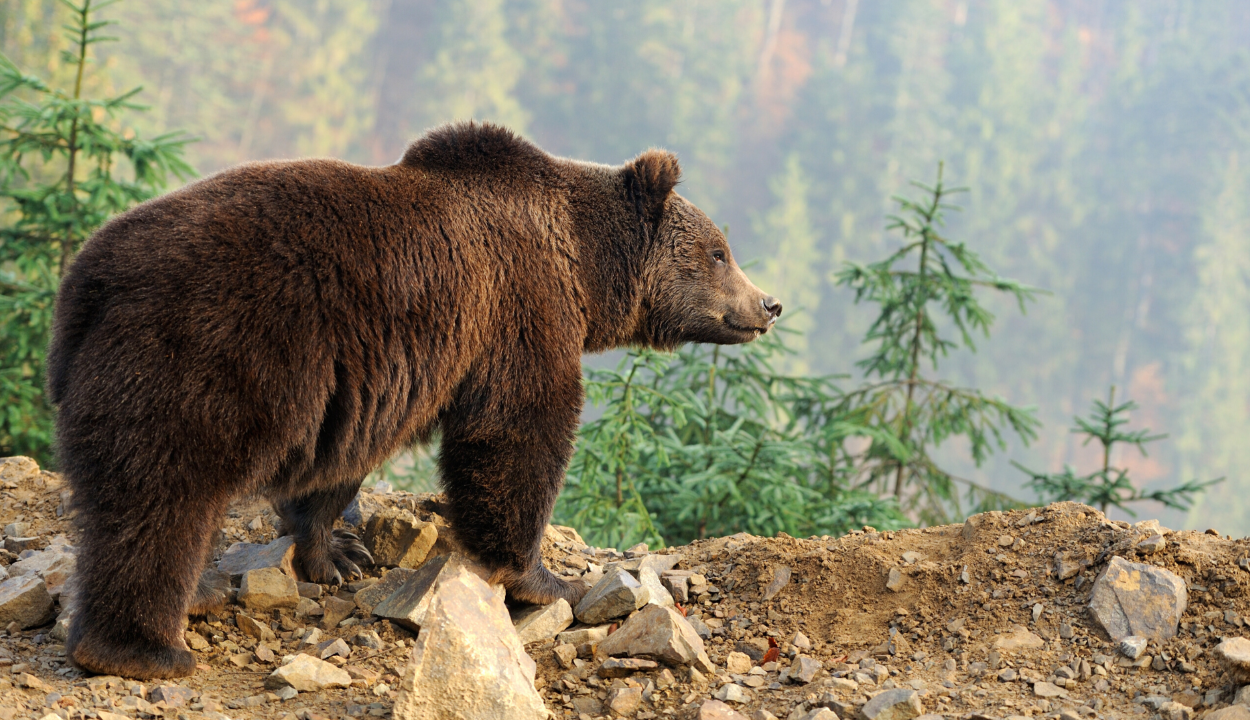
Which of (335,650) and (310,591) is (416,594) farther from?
(310,591)

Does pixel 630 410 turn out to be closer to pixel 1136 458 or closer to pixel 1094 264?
pixel 1136 458

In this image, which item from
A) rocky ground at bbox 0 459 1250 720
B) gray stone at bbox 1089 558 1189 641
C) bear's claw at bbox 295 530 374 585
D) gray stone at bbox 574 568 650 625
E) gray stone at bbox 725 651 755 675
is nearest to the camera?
rocky ground at bbox 0 459 1250 720

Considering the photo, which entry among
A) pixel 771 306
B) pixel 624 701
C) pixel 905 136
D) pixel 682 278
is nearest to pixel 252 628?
pixel 624 701

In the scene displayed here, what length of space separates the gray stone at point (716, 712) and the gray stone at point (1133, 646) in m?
1.56

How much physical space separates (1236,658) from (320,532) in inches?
159

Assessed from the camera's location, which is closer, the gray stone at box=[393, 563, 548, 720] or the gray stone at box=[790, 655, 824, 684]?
the gray stone at box=[393, 563, 548, 720]

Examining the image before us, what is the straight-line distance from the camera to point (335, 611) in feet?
15.0

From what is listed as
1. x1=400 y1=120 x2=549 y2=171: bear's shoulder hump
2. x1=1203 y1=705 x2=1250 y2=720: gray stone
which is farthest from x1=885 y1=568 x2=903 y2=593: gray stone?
x1=400 y1=120 x2=549 y2=171: bear's shoulder hump

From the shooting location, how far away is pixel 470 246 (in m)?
4.31

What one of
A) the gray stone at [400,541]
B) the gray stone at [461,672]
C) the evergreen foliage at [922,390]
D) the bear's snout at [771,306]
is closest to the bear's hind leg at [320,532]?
the gray stone at [400,541]

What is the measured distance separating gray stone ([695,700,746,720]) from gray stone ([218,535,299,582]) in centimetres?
235

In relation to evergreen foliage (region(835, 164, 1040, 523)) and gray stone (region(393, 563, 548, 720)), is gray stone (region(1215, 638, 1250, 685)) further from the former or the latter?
evergreen foliage (region(835, 164, 1040, 523))

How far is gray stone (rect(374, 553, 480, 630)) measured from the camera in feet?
14.0

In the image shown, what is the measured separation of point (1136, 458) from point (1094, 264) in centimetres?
2033
